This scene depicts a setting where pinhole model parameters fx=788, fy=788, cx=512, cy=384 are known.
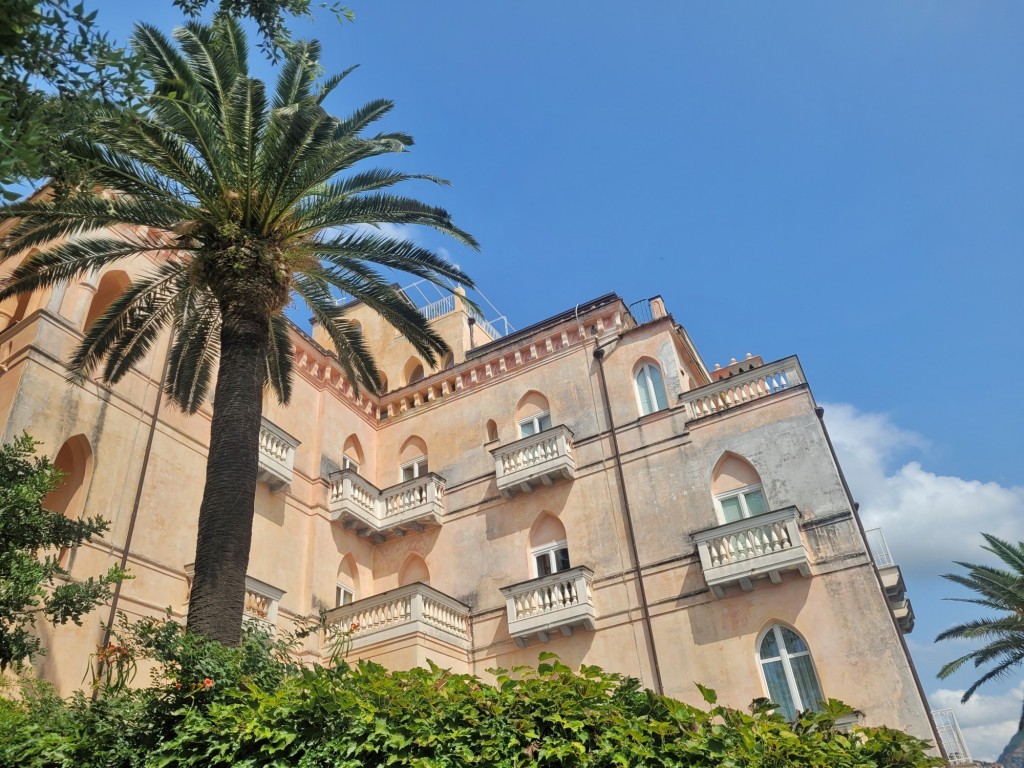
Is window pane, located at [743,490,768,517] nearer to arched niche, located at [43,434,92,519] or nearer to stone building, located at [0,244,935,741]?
stone building, located at [0,244,935,741]

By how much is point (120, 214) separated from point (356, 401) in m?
15.1

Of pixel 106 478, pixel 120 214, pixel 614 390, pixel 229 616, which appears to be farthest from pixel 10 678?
pixel 614 390

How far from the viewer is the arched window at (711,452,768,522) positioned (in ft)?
68.4

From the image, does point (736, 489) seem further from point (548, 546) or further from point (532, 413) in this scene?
point (532, 413)

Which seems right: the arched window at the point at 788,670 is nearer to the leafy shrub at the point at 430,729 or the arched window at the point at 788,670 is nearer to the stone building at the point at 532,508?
the stone building at the point at 532,508

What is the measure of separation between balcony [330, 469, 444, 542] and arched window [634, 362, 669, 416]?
22.8 feet

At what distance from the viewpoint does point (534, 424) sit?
1009 inches

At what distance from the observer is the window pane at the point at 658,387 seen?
77.4ft

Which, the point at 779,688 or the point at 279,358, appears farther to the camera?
the point at 779,688

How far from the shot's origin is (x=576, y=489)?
76.6 ft

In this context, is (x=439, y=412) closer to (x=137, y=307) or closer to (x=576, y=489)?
(x=576, y=489)

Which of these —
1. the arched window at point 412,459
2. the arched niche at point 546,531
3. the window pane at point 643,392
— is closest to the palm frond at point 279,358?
the arched niche at point 546,531

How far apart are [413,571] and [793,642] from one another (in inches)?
456

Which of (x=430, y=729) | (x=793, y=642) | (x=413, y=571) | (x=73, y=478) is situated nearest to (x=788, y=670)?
(x=793, y=642)
